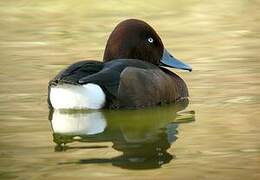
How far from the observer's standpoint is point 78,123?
7.61 meters

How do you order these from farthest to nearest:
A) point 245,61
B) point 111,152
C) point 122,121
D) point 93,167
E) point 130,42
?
point 245,61 → point 130,42 → point 122,121 → point 111,152 → point 93,167

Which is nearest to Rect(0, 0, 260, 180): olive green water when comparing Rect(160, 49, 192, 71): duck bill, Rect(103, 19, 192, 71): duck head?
Rect(160, 49, 192, 71): duck bill

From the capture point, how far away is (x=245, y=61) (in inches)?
398

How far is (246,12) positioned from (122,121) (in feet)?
22.8

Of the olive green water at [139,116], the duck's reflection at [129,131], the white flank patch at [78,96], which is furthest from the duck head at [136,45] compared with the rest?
the white flank patch at [78,96]

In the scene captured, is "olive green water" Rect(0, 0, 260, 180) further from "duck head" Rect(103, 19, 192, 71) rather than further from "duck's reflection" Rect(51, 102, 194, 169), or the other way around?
"duck head" Rect(103, 19, 192, 71)

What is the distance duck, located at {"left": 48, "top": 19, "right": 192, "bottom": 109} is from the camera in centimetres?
780

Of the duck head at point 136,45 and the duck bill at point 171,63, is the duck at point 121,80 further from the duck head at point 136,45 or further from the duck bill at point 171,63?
the duck bill at point 171,63

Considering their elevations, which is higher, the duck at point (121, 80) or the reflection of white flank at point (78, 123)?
the duck at point (121, 80)

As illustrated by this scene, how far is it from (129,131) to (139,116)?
587 millimetres

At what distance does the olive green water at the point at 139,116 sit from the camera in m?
6.13

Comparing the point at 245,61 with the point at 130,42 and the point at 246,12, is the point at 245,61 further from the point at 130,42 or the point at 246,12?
the point at 246,12

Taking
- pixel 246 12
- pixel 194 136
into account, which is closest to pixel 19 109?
pixel 194 136

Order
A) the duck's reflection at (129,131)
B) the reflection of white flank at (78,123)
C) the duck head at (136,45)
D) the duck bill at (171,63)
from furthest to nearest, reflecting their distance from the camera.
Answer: the duck bill at (171,63) < the duck head at (136,45) < the reflection of white flank at (78,123) < the duck's reflection at (129,131)
